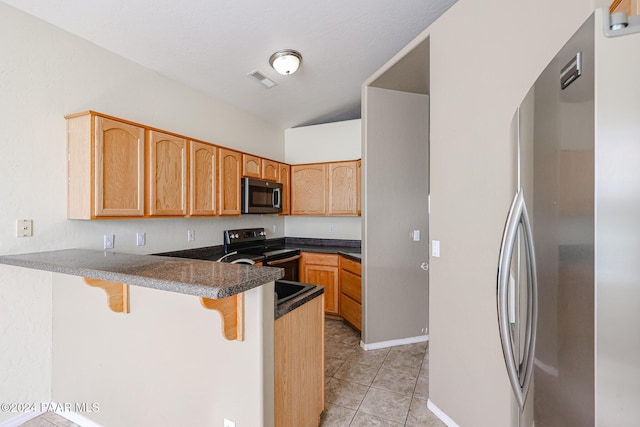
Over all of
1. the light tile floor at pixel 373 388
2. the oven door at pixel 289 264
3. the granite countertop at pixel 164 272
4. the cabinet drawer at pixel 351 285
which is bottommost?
the light tile floor at pixel 373 388

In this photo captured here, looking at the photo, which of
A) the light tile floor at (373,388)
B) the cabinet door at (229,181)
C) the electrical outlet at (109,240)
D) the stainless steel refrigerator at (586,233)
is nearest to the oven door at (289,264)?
the cabinet door at (229,181)

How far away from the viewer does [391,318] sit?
3.07m

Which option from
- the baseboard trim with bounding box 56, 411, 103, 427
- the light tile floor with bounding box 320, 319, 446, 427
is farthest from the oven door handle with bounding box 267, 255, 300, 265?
the baseboard trim with bounding box 56, 411, 103, 427

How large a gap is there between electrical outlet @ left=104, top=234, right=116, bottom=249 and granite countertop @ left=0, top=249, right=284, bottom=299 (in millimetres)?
543

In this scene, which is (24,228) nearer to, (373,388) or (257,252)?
(257,252)

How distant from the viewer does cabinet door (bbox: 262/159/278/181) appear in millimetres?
3787

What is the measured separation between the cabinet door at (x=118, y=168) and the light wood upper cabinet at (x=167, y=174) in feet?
0.28

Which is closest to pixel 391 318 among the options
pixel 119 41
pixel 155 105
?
pixel 155 105

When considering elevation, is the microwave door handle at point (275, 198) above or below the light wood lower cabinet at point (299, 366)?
above

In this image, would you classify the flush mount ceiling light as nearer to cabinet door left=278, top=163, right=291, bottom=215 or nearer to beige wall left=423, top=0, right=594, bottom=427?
beige wall left=423, top=0, right=594, bottom=427

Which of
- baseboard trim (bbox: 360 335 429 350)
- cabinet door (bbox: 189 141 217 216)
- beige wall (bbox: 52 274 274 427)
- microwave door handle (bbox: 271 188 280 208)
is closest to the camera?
beige wall (bbox: 52 274 274 427)

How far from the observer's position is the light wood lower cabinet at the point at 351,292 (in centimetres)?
328

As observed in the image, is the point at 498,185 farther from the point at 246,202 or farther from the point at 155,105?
the point at 155,105

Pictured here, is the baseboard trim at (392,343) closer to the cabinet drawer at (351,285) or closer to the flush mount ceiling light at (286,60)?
the cabinet drawer at (351,285)
